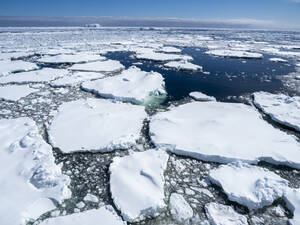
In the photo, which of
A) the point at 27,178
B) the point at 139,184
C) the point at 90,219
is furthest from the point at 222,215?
the point at 27,178

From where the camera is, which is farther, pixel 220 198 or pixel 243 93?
pixel 243 93

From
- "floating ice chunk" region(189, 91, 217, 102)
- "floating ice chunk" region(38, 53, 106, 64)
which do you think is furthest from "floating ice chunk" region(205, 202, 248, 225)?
"floating ice chunk" region(38, 53, 106, 64)

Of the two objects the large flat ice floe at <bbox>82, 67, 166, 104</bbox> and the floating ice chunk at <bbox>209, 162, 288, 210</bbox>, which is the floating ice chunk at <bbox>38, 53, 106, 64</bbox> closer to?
the large flat ice floe at <bbox>82, 67, 166, 104</bbox>

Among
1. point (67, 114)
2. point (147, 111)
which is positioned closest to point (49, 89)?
point (67, 114)

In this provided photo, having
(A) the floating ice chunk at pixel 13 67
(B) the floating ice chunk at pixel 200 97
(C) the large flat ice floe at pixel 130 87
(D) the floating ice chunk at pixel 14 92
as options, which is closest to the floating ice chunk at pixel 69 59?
(A) the floating ice chunk at pixel 13 67

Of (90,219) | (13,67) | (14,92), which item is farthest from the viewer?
(13,67)

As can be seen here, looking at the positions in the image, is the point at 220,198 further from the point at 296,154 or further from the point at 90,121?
the point at 90,121

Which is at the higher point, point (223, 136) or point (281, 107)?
point (281, 107)

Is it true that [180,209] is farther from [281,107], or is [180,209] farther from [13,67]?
[13,67]
